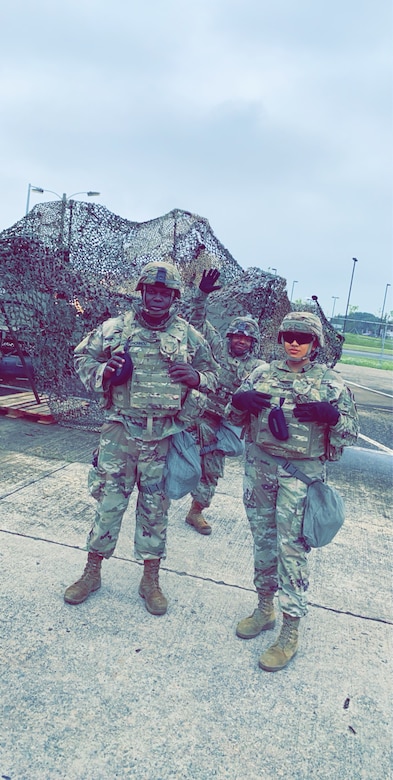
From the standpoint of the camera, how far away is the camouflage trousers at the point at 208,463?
14.1 ft

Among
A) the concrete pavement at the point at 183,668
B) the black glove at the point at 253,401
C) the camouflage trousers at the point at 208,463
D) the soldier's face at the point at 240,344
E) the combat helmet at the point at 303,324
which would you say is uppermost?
the combat helmet at the point at 303,324

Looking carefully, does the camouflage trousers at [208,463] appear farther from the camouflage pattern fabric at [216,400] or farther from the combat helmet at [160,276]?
the combat helmet at [160,276]

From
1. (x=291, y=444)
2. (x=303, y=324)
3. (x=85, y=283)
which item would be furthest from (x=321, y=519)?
(x=85, y=283)

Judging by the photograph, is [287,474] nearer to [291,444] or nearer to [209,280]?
[291,444]

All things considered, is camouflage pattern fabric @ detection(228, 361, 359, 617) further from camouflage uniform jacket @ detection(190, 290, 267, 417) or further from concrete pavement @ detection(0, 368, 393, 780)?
camouflage uniform jacket @ detection(190, 290, 267, 417)

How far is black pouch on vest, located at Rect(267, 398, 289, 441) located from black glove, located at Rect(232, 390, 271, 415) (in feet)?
0.23

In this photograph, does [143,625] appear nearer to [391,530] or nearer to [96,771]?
[96,771]

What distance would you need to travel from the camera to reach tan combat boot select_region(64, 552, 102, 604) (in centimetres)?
318

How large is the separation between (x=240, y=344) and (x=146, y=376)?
128cm

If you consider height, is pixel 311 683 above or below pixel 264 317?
below

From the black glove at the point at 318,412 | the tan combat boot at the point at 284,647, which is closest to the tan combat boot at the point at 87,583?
the tan combat boot at the point at 284,647

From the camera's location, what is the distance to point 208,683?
2650 millimetres

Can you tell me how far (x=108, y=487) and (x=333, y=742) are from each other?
1666 millimetres

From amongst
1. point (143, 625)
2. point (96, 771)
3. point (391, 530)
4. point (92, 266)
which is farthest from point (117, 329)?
point (92, 266)
